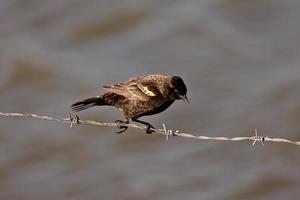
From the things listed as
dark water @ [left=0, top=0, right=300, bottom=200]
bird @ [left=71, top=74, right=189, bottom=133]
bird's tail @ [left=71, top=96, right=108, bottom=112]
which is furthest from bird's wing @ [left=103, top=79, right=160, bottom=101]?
dark water @ [left=0, top=0, right=300, bottom=200]

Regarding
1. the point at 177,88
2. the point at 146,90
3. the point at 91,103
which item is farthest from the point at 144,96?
the point at 91,103

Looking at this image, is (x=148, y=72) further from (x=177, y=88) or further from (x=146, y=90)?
(x=177, y=88)

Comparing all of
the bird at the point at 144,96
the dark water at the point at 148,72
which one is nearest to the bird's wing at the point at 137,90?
the bird at the point at 144,96

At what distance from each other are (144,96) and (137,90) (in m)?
0.12

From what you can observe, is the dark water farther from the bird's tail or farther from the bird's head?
the bird's head

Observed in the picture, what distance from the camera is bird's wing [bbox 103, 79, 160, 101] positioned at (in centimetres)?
753

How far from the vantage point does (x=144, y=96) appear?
752 centimetres

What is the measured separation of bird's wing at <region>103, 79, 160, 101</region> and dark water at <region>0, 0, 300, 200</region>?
4.67m

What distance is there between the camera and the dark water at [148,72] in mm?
12758

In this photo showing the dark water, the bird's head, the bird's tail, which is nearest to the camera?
the bird's head

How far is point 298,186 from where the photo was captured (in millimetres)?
12312
